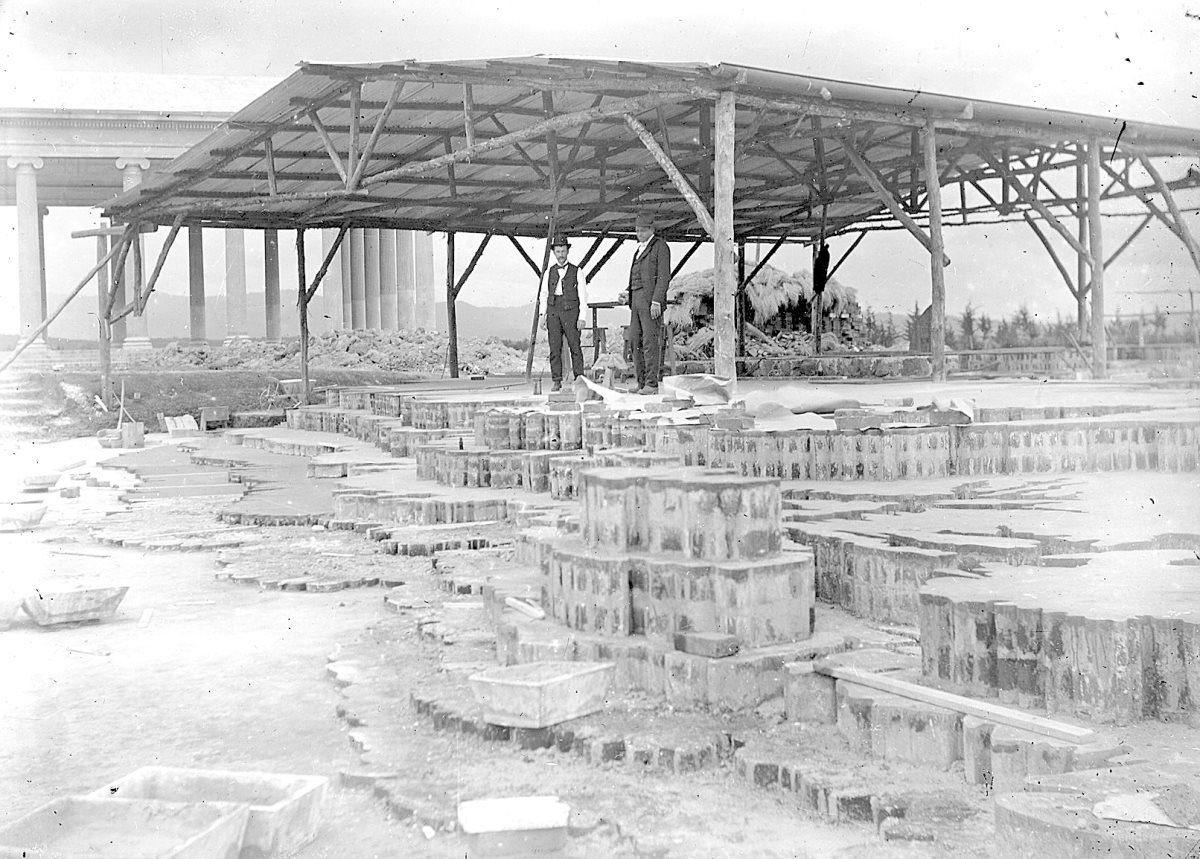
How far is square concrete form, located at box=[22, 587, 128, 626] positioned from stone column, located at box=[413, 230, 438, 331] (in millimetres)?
37497

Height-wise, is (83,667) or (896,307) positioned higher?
(896,307)

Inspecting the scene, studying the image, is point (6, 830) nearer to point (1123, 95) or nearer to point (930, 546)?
point (930, 546)

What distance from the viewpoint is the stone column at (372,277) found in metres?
39.3

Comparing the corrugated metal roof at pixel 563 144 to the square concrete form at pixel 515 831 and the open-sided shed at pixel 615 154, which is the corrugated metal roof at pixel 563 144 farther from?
the square concrete form at pixel 515 831

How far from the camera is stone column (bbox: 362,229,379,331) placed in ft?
129

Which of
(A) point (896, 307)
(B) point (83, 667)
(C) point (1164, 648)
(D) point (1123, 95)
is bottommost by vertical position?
(B) point (83, 667)

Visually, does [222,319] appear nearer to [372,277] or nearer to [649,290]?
[372,277]

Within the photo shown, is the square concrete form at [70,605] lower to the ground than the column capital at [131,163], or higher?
lower

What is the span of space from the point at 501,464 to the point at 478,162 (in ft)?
27.0

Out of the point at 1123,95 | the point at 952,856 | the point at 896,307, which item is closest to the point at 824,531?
the point at 952,856

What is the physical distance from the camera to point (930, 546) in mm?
5672

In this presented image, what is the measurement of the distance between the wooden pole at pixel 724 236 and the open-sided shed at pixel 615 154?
21 millimetres

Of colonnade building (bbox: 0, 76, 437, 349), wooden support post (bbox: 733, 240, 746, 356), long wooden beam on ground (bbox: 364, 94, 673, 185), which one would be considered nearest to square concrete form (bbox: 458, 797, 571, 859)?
long wooden beam on ground (bbox: 364, 94, 673, 185)

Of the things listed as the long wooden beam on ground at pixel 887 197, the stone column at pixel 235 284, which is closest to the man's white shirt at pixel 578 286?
the long wooden beam on ground at pixel 887 197
